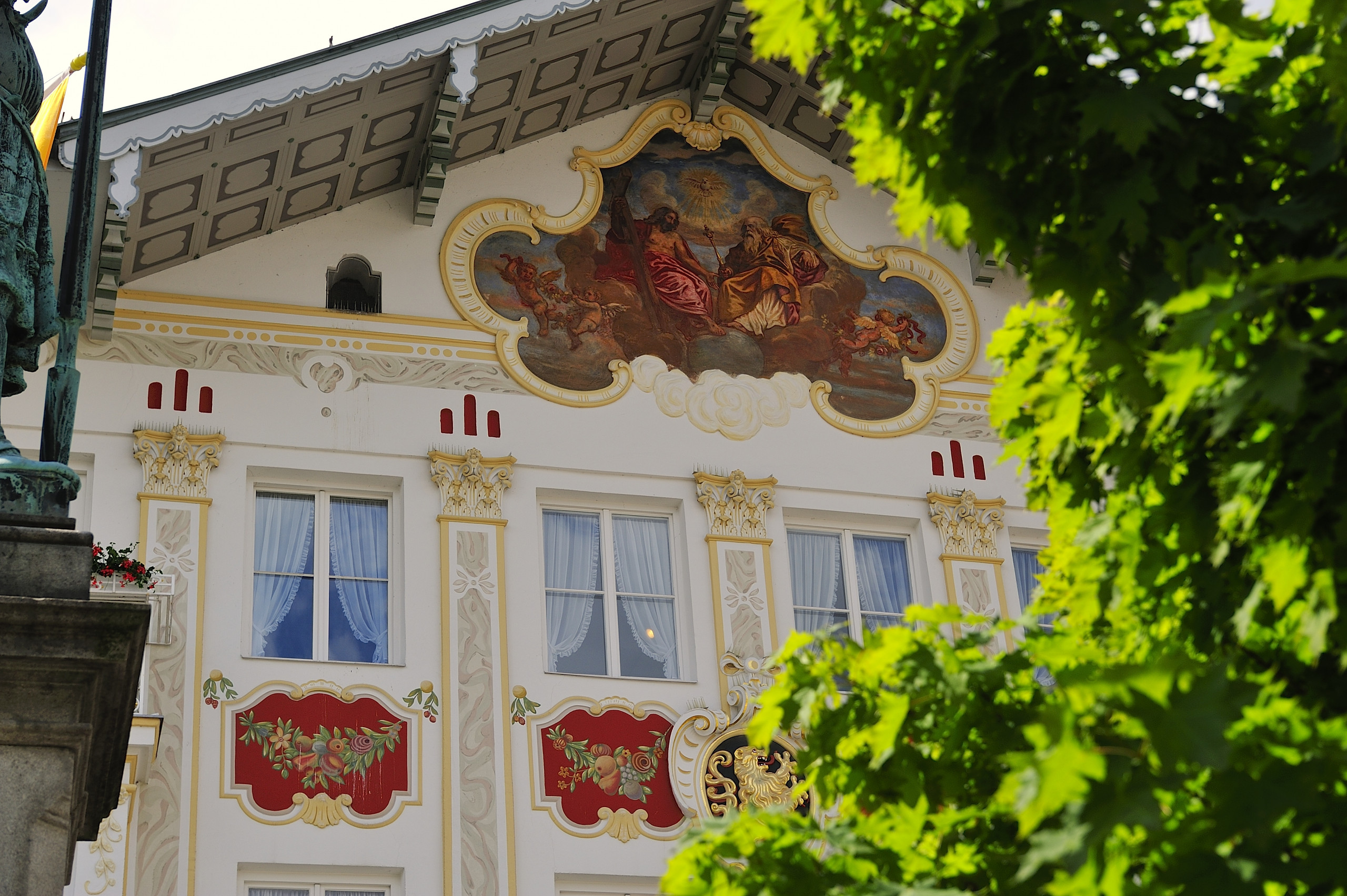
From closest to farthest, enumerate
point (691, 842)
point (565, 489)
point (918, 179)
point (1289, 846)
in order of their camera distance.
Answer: point (1289, 846) → point (918, 179) → point (691, 842) → point (565, 489)

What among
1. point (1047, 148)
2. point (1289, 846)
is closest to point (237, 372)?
point (1047, 148)

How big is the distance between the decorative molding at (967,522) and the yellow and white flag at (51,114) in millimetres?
6892

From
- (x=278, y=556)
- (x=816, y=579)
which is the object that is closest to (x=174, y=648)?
(x=278, y=556)

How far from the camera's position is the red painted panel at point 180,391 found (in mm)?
12227

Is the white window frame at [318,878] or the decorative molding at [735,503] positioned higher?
the decorative molding at [735,503]

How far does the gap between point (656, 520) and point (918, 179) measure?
914 centimetres

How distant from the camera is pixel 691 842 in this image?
4.46 meters

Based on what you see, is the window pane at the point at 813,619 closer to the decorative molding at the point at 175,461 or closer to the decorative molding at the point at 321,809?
the decorative molding at the point at 321,809

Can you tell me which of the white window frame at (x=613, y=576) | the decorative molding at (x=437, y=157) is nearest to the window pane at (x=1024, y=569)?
the white window frame at (x=613, y=576)

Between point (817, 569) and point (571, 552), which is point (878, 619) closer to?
point (817, 569)

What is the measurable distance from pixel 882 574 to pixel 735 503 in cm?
130

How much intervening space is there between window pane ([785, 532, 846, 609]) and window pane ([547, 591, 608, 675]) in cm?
149

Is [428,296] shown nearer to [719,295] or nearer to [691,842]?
[719,295]

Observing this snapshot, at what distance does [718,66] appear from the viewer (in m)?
14.3
